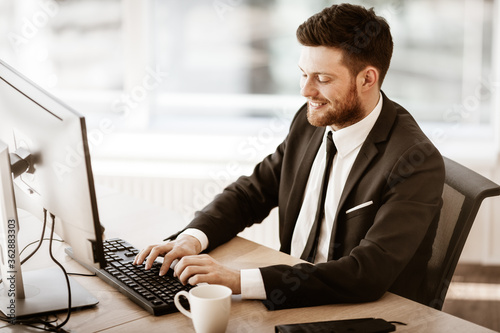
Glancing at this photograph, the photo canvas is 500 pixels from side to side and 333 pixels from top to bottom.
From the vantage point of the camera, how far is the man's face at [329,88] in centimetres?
175

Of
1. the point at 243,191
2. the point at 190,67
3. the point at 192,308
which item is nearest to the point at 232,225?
the point at 243,191

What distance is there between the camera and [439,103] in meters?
3.40

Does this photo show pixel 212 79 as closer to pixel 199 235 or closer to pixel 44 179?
pixel 199 235

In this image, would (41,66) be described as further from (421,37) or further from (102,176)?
(421,37)

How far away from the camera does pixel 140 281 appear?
4.58 feet

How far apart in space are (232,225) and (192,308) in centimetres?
64

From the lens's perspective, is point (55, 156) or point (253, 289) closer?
point (55, 156)

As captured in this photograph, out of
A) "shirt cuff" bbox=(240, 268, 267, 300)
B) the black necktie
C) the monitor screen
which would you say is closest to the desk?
"shirt cuff" bbox=(240, 268, 267, 300)

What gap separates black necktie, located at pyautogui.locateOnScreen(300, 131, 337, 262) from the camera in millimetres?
1781

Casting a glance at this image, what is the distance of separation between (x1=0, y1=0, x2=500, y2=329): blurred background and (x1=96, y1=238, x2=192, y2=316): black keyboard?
5.53ft

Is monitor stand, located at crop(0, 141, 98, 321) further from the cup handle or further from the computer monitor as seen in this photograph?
the cup handle

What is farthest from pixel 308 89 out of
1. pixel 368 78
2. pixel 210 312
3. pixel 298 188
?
pixel 210 312

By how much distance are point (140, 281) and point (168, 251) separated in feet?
0.52

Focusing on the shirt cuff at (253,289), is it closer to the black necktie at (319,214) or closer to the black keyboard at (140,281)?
the black keyboard at (140,281)
